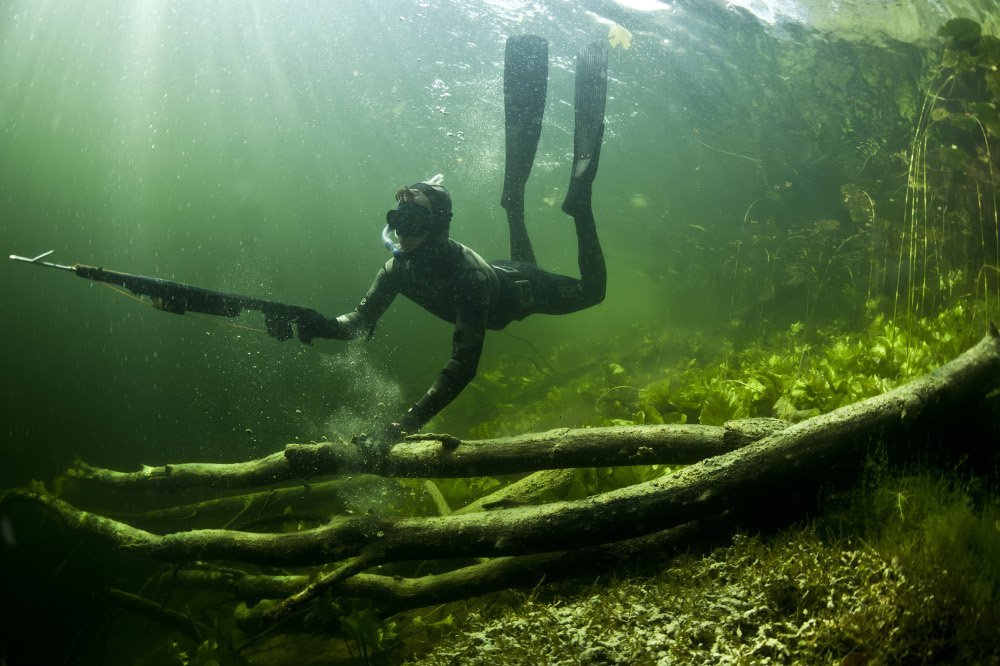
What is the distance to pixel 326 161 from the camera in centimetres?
4962

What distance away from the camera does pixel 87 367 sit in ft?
103

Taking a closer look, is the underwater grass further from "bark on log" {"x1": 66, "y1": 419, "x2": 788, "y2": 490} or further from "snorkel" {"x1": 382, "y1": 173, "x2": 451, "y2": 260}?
"snorkel" {"x1": 382, "y1": 173, "x2": 451, "y2": 260}

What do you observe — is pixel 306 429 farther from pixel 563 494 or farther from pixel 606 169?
pixel 606 169

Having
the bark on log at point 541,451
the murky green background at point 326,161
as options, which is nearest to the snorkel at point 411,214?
the bark on log at point 541,451

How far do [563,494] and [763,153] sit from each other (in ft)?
57.3

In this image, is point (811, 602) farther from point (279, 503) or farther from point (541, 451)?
point (279, 503)

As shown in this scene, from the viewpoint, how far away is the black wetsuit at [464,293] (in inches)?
155

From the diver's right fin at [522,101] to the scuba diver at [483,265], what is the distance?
0.5 inches

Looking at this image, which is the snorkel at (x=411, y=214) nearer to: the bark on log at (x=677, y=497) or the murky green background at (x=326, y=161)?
the bark on log at (x=677, y=497)

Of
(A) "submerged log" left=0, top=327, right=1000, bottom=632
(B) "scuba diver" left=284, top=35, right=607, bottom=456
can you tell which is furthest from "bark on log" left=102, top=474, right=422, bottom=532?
(A) "submerged log" left=0, top=327, right=1000, bottom=632

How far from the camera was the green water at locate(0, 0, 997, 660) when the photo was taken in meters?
11.8

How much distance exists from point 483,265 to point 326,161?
167 ft

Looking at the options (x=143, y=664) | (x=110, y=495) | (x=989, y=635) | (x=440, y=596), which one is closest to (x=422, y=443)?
(x=440, y=596)

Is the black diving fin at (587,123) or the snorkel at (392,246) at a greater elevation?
the black diving fin at (587,123)
